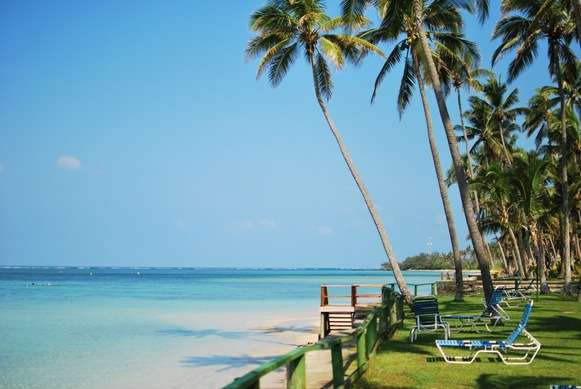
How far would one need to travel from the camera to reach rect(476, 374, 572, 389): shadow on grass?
7586 millimetres

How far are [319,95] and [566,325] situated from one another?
39.6ft

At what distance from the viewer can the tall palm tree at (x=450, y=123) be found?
1612cm

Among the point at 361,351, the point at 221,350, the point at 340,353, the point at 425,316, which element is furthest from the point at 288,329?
the point at 340,353

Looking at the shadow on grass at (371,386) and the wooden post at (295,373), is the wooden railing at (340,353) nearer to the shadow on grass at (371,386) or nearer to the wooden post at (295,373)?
the wooden post at (295,373)

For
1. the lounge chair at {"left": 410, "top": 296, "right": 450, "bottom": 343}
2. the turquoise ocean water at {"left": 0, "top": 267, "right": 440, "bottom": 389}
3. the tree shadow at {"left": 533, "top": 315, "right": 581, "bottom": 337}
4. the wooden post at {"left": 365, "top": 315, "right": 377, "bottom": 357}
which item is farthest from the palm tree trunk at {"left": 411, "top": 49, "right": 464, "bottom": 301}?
the wooden post at {"left": 365, "top": 315, "right": 377, "bottom": 357}

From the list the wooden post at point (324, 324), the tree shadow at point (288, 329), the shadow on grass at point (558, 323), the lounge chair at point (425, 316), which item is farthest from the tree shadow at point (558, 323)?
the tree shadow at point (288, 329)

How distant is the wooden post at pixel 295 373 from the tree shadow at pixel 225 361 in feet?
34.0

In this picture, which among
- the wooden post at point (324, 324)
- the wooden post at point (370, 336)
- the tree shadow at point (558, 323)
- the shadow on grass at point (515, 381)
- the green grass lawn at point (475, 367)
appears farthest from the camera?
the wooden post at point (324, 324)

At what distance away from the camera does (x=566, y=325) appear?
1335cm

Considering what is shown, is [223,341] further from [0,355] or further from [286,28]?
[286,28]

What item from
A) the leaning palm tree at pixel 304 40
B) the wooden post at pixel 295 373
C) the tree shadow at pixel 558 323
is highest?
the leaning palm tree at pixel 304 40

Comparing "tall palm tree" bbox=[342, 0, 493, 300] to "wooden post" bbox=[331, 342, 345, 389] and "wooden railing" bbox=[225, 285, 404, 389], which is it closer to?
"wooden railing" bbox=[225, 285, 404, 389]

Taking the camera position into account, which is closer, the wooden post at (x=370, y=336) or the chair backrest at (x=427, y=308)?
the wooden post at (x=370, y=336)

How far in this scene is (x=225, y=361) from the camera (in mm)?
16484
